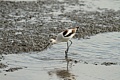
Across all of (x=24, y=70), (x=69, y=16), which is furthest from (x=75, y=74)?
(x=69, y=16)

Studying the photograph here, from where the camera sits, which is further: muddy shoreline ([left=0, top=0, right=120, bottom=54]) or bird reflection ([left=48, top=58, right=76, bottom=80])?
muddy shoreline ([left=0, top=0, right=120, bottom=54])

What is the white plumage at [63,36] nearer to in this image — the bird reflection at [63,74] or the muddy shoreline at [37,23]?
the muddy shoreline at [37,23]

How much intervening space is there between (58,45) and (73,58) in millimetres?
1483

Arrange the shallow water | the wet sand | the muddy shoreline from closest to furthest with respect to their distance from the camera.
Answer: the shallow water, the wet sand, the muddy shoreline

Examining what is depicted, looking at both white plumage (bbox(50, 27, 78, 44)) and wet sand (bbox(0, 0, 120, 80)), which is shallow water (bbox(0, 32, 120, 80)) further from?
white plumage (bbox(50, 27, 78, 44))

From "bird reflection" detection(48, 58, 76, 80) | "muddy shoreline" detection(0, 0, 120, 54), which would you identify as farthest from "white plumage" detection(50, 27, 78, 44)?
"bird reflection" detection(48, 58, 76, 80)

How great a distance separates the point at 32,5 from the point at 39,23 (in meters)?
3.90

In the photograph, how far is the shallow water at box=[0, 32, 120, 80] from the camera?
30.9 ft

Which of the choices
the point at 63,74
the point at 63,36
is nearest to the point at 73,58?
the point at 63,36

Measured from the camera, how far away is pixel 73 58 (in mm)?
11070

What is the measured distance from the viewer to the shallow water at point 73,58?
30.9 ft

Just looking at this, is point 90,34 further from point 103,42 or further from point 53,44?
point 53,44

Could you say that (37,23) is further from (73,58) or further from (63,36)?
(73,58)

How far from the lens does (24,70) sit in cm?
965
